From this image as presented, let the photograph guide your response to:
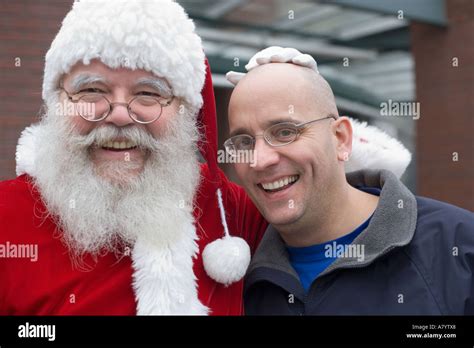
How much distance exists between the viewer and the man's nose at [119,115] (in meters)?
2.34

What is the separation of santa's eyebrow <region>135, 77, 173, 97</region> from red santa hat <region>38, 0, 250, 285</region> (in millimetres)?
27

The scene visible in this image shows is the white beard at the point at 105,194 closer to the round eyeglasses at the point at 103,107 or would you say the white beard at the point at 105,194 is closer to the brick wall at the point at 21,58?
the round eyeglasses at the point at 103,107

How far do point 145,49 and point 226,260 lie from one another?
96cm

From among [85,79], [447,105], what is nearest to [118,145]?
[85,79]

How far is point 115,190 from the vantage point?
8.03 feet

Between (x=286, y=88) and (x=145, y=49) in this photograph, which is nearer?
(x=145, y=49)

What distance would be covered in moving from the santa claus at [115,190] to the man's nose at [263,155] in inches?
14.2

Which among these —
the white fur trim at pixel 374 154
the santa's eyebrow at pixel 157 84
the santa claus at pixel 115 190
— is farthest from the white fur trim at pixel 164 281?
the white fur trim at pixel 374 154

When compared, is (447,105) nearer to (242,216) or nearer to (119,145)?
(242,216)

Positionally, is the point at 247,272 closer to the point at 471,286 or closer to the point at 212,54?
the point at 471,286

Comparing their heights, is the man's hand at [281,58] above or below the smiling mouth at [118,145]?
above

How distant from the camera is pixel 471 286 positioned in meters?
2.24

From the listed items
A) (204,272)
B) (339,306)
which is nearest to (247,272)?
(204,272)

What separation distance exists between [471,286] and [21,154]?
203 cm
